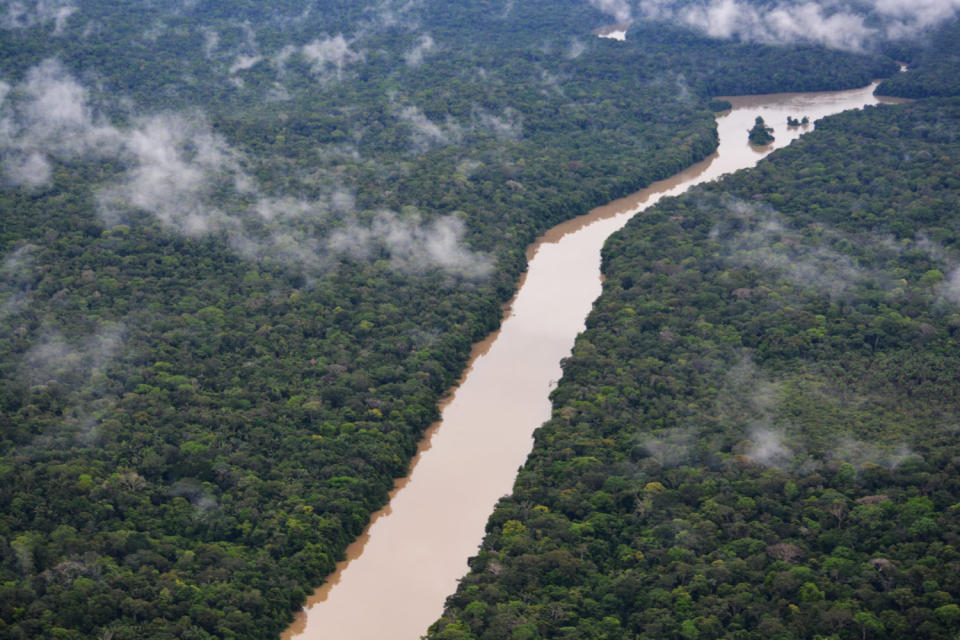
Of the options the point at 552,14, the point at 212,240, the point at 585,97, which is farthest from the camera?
the point at 552,14

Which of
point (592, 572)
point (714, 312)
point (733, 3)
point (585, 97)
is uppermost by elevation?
point (733, 3)

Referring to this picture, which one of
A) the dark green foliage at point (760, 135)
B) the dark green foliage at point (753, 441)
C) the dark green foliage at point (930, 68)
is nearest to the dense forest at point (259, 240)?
the dark green foliage at point (930, 68)

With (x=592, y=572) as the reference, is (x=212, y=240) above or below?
above

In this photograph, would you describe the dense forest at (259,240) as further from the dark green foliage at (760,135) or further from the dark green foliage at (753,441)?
the dark green foliage at (753,441)

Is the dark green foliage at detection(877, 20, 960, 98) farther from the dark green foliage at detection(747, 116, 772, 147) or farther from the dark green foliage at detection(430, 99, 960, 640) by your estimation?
the dark green foliage at detection(430, 99, 960, 640)

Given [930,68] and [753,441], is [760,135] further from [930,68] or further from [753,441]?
[753,441]

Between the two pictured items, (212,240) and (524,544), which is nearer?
(524,544)

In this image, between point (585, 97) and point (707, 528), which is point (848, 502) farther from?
point (585, 97)

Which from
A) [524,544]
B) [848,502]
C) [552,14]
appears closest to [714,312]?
[848,502]
